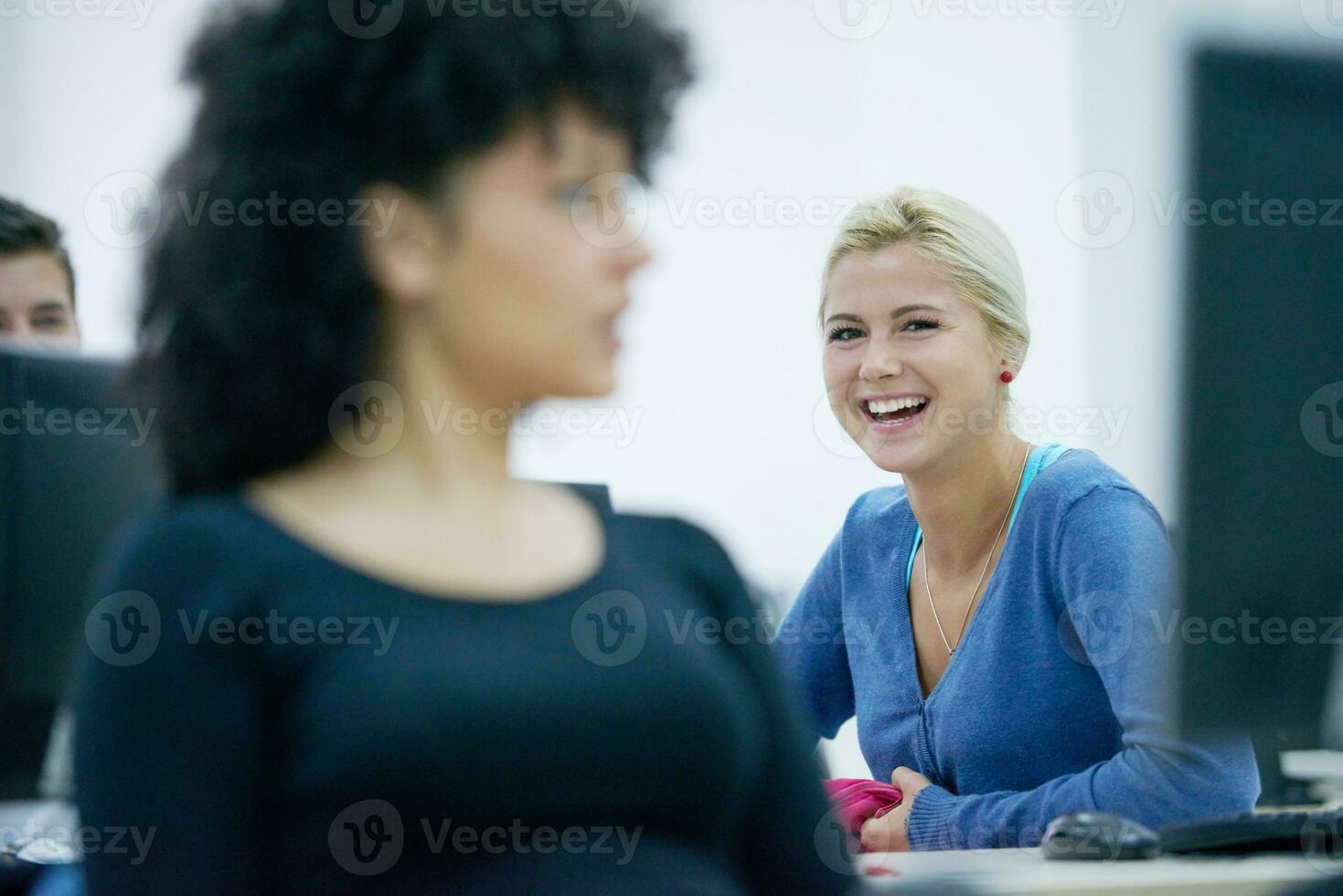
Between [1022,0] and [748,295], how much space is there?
3.82 feet

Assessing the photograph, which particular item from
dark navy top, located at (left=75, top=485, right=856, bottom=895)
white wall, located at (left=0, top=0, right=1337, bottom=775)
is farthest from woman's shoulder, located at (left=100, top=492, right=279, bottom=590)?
white wall, located at (left=0, top=0, right=1337, bottom=775)

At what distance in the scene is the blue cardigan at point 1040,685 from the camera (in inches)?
55.3

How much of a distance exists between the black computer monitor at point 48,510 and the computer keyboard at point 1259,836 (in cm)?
83

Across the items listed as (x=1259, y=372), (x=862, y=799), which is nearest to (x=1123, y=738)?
(x=862, y=799)

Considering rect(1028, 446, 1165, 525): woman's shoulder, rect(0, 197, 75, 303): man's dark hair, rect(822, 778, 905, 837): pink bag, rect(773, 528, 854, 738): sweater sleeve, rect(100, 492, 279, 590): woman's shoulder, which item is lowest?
rect(822, 778, 905, 837): pink bag

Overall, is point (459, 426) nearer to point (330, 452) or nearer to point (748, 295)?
point (330, 452)

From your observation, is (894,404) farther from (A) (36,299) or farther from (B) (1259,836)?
(A) (36,299)

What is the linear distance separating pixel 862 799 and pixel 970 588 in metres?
0.40

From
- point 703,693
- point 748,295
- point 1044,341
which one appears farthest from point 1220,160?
point 1044,341

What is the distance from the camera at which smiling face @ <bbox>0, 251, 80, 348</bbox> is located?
1.94 meters

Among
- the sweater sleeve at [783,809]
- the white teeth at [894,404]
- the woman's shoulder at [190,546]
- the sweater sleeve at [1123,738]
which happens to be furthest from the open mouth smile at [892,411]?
the woman's shoulder at [190,546]

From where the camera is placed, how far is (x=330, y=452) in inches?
27.3

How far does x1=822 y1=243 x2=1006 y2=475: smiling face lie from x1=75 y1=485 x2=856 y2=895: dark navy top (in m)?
1.14

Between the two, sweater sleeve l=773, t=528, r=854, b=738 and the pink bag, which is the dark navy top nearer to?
the pink bag
